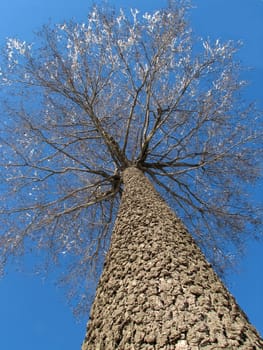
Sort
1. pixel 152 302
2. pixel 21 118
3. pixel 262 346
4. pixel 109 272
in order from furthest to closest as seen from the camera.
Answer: pixel 21 118 → pixel 109 272 → pixel 152 302 → pixel 262 346

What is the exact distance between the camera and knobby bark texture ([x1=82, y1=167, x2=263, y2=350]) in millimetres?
1567

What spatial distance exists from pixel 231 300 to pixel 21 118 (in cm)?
767

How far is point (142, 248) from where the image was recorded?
2742 millimetres

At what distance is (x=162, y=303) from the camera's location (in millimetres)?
1858

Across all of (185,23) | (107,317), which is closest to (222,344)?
(107,317)

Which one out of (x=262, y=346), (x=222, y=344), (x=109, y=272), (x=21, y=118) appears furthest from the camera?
(x=21, y=118)

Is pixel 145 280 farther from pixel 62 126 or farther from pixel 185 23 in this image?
pixel 185 23

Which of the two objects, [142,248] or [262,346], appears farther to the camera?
[142,248]

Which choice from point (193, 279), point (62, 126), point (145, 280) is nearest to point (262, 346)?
point (193, 279)

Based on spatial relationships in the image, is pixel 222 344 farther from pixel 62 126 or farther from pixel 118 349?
pixel 62 126

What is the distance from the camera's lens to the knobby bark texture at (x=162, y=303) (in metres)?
1.57

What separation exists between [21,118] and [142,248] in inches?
269

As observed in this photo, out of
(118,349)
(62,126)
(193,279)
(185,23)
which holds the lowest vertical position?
(118,349)

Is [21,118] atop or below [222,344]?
atop
